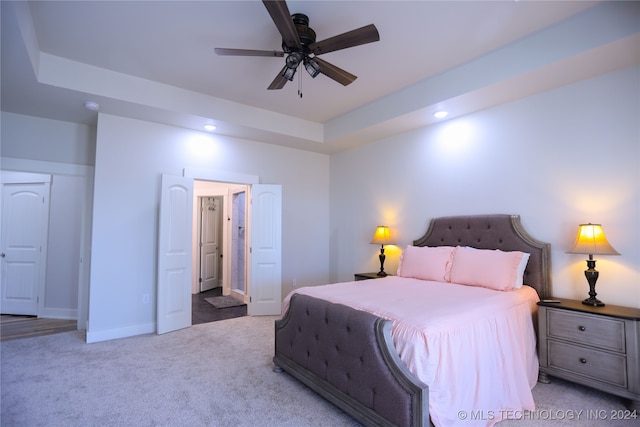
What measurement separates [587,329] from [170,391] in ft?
10.8

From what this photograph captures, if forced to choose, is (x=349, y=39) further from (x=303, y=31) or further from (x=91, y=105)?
(x=91, y=105)

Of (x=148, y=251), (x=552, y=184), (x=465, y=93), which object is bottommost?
(x=148, y=251)

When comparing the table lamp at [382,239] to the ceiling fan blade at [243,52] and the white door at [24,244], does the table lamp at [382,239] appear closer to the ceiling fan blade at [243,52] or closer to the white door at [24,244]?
the ceiling fan blade at [243,52]

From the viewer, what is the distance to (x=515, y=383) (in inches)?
87.4

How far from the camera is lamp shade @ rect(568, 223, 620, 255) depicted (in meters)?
2.58

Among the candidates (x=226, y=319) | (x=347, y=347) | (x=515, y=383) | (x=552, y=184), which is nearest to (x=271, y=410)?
(x=347, y=347)

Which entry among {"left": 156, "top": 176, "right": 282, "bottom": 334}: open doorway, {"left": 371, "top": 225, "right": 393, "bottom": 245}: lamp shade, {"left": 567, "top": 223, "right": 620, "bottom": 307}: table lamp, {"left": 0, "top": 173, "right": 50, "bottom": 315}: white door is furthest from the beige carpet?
{"left": 371, "top": 225, "right": 393, "bottom": 245}: lamp shade

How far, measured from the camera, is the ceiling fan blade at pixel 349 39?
7.20 feet

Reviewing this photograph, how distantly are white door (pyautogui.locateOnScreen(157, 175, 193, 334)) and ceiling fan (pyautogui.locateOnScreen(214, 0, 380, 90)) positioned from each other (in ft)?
7.21

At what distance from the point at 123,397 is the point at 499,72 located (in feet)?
13.9

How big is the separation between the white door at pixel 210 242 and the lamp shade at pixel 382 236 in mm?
3963

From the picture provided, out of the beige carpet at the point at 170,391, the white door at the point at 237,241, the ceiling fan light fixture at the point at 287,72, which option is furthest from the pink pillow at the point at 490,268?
the white door at the point at 237,241

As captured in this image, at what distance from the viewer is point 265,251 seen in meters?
4.90

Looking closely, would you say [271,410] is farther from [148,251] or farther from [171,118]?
[171,118]
